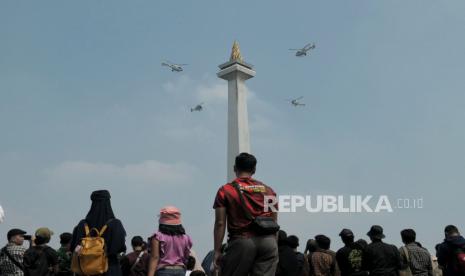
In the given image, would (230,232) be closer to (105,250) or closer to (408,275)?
(105,250)

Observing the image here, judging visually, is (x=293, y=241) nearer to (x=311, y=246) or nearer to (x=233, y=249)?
(x=311, y=246)

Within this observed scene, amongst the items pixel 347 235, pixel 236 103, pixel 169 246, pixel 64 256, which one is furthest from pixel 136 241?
pixel 236 103

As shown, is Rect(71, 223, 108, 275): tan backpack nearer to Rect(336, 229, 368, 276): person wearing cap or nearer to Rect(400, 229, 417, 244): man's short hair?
Rect(336, 229, 368, 276): person wearing cap

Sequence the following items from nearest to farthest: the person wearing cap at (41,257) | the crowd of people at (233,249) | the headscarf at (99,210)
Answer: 1. the crowd of people at (233,249)
2. the headscarf at (99,210)
3. the person wearing cap at (41,257)

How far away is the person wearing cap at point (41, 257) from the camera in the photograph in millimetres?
6621

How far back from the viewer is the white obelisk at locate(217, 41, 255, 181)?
32.3m

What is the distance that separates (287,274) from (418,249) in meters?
2.48

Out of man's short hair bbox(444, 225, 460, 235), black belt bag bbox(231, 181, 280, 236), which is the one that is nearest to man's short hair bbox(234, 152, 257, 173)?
black belt bag bbox(231, 181, 280, 236)

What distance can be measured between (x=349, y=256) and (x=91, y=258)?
12.6ft

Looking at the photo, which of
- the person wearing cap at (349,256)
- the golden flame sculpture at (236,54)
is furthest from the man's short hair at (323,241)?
the golden flame sculpture at (236,54)

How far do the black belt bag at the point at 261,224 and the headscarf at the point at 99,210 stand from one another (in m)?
1.92

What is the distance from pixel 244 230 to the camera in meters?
4.26

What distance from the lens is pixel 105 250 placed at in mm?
5340

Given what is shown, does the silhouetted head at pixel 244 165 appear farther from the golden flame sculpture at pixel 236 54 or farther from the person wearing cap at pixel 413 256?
the golden flame sculpture at pixel 236 54
